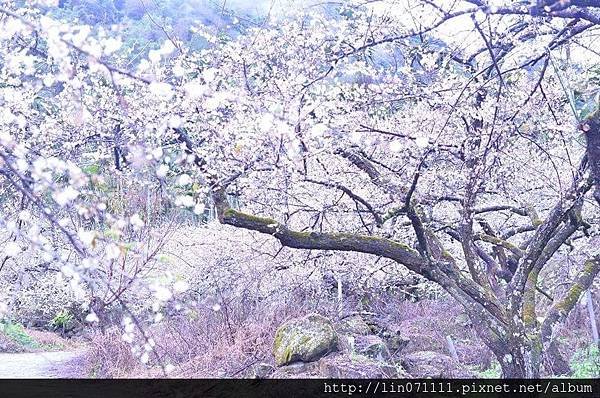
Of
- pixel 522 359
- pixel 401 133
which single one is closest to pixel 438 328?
pixel 522 359

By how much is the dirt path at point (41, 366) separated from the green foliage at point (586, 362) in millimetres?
6704

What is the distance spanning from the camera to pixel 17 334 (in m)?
13.6

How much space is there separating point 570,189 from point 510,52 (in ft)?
3.61

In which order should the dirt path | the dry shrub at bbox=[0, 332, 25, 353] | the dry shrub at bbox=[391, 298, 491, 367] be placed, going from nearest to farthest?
the dry shrub at bbox=[391, 298, 491, 367] → the dirt path → the dry shrub at bbox=[0, 332, 25, 353]

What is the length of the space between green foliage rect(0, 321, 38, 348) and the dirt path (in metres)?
0.91

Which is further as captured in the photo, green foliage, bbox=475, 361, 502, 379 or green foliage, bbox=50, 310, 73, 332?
green foliage, bbox=50, 310, 73, 332

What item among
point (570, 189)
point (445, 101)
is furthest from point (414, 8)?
point (570, 189)

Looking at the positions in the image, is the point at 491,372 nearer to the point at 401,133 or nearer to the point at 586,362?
the point at 586,362

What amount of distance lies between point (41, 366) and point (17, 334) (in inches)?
120

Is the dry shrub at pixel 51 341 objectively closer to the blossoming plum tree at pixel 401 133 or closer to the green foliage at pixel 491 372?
the blossoming plum tree at pixel 401 133

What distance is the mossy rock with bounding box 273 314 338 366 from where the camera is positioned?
7.47 meters

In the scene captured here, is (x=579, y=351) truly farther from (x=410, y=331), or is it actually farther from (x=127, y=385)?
(x=127, y=385)

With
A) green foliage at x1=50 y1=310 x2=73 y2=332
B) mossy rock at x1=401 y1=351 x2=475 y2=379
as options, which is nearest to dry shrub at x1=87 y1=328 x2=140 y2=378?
mossy rock at x1=401 y1=351 x2=475 y2=379

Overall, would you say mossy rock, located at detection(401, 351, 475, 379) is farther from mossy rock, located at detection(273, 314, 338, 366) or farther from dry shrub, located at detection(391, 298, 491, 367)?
mossy rock, located at detection(273, 314, 338, 366)
